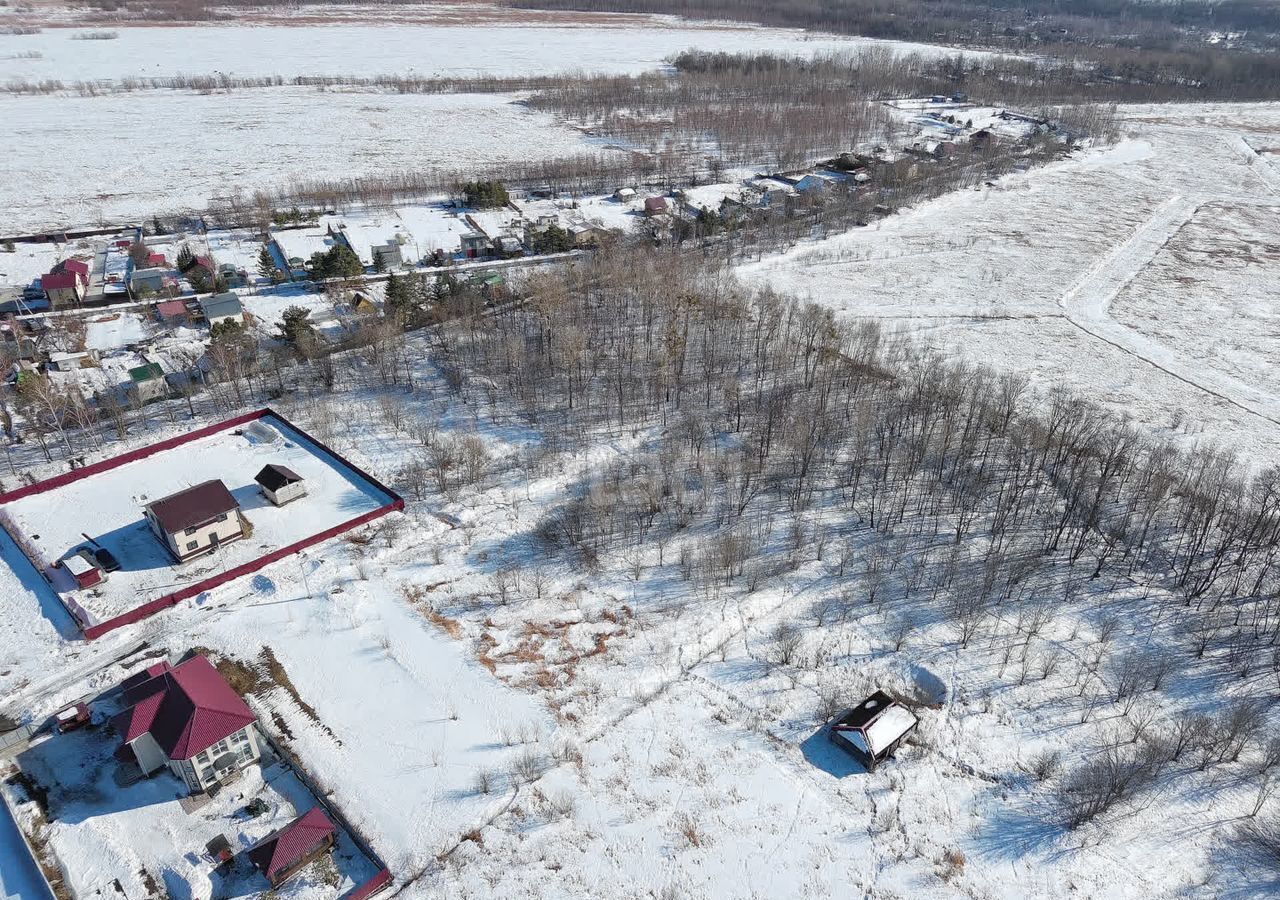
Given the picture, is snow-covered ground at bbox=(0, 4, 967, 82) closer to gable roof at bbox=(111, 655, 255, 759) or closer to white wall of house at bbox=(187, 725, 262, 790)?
gable roof at bbox=(111, 655, 255, 759)

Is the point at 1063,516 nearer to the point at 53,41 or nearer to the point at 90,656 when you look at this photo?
the point at 90,656

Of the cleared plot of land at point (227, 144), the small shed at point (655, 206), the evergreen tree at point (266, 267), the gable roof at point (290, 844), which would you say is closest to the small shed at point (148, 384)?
the evergreen tree at point (266, 267)

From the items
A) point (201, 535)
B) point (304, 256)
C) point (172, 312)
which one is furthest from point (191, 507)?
point (304, 256)

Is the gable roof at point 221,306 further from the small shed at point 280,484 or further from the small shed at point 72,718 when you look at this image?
the small shed at point 72,718

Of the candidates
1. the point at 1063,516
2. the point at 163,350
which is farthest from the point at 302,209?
the point at 1063,516

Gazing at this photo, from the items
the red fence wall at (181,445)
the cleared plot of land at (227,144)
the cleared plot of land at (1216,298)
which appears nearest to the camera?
the red fence wall at (181,445)

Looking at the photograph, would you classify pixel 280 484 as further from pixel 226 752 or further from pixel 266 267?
pixel 266 267
